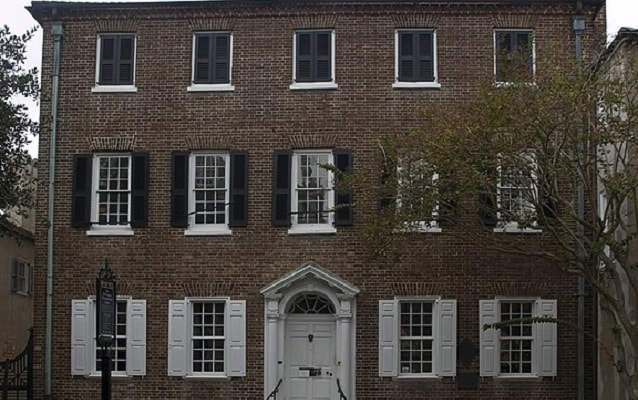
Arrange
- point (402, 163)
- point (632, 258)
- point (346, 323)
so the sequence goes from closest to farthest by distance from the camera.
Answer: point (402, 163)
point (632, 258)
point (346, 323)

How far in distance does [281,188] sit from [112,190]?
3.89 meters

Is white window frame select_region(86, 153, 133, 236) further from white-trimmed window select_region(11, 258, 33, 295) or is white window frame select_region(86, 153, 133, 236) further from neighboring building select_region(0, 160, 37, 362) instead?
white-trimmed window select_region(11, 258, 33, 295)

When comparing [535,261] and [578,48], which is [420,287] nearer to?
[535,261]

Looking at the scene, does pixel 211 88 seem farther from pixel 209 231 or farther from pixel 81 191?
pixel 81 191

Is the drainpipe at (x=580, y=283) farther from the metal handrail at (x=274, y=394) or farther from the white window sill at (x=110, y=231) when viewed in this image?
the white window sill at (x=110, y=231)

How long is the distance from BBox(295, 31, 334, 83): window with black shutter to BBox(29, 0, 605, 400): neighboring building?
48mm

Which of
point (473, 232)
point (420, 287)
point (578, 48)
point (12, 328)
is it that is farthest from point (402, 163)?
point (12, 328)

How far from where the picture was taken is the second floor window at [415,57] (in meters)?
26.3

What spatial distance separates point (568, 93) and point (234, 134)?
9.06 meters

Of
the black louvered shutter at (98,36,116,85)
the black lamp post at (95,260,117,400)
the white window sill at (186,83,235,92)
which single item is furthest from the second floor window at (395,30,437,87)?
the black lamp post at (95,260,117,400)

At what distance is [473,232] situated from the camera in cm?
2300

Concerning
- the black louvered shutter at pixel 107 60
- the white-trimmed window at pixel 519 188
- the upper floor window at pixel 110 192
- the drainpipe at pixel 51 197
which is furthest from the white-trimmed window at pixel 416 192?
the black louvered shutter at pixel 107 60

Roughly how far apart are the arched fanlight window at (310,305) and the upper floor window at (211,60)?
17.0ft

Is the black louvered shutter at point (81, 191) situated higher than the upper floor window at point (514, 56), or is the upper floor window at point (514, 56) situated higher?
the upper floor window at point (514, 56)
